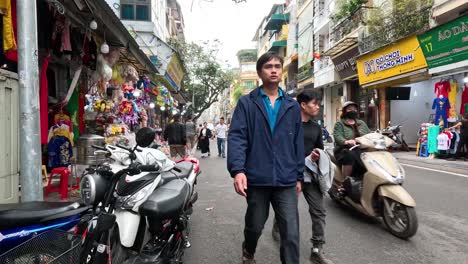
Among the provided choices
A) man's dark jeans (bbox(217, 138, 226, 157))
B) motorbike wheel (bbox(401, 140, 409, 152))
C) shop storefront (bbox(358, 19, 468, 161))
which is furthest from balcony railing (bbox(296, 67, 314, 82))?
man's dark jeans (bbox(217, 138, 226, 157))

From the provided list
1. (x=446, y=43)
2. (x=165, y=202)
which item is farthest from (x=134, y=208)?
(x=446, y=43)

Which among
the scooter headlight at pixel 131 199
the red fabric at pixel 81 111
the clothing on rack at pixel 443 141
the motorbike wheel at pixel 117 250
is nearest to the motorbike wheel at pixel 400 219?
the scooter headlight at pixel 131 199

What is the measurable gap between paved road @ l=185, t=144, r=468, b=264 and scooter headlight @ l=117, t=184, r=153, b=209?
1.25 metres

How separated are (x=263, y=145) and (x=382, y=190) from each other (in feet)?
7.17

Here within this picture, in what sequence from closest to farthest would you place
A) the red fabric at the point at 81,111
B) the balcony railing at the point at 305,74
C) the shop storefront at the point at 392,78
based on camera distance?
1. the red fabric at the point at 81,111
2. the shop storefront at the point at 392,78
3. the balcony railing at the point at 305,74

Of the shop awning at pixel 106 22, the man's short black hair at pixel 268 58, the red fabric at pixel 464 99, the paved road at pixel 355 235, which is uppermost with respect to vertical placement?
the shop awning at pixel 106 22

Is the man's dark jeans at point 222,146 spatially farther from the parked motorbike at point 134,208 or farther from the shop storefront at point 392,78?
the parked motorbike at point 134,208

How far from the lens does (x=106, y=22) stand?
590 cm

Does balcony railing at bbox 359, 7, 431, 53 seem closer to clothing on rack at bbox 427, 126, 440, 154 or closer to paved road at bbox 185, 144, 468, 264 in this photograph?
clothing on rack at bbox 427, 126, 440, 154

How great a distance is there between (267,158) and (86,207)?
132cm

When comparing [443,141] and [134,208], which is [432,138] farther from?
[134,208]

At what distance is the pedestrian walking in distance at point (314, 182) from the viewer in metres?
3.55

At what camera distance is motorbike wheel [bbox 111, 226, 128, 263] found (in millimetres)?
2519

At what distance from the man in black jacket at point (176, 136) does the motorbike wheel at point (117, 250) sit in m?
8.85
